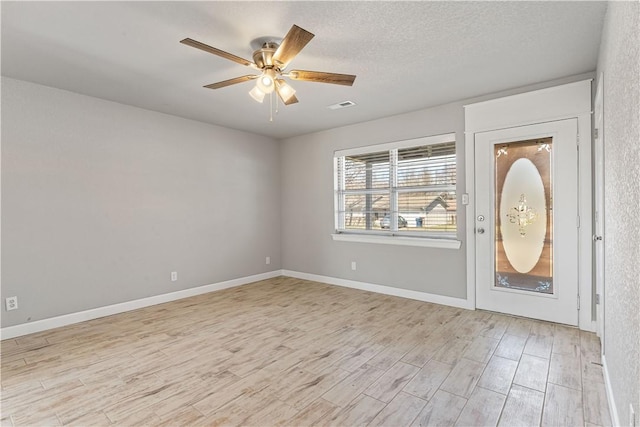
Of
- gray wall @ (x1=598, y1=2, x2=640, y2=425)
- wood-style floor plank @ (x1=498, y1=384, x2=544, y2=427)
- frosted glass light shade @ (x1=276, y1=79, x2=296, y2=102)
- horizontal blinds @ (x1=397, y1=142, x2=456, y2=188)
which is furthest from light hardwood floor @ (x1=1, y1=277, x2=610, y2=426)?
frosted glass light shade @ (x1=276, y1=79, x2=296, y2=102)

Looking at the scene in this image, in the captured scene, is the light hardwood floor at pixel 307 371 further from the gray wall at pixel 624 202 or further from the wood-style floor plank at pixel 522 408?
the gray wall at pixel 624 202

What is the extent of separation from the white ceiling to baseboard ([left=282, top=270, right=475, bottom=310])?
2491 mm

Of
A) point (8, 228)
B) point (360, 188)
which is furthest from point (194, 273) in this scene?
point (360, 188)

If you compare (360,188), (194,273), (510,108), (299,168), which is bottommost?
(194,273)

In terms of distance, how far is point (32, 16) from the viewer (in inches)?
84.0

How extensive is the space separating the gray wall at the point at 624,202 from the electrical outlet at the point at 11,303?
4.70 meters

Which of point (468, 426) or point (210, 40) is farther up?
point (210, 40)

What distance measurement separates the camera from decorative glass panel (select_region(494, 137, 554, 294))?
11.2 ft

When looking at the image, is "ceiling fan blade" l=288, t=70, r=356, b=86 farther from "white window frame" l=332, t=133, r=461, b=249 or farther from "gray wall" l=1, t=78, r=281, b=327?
"gray wall" l=1, t=78, r=281, b=327

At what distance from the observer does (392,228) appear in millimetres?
4699

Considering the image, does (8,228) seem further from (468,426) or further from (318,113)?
(468,426)

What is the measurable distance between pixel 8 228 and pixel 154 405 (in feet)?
8.38

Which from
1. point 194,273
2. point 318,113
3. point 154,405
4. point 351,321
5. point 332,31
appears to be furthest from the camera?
point 194,273

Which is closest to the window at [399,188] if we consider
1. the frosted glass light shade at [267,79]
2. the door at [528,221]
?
the door at [528,221]
